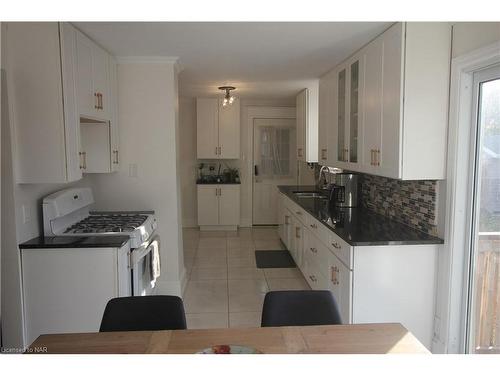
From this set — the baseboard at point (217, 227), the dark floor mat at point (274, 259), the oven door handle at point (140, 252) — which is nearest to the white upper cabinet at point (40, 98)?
the oven door handle at point (140, 252)

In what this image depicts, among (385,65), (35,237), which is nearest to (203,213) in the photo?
(35,237)

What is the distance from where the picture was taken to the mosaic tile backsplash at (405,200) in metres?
2.74

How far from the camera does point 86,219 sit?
11.4ft

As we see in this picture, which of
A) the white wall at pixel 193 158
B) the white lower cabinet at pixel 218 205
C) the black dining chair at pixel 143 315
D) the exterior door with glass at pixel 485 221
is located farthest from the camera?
the white wall at pixel 193 158

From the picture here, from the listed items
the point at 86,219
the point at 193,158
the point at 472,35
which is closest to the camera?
the point at 472,35

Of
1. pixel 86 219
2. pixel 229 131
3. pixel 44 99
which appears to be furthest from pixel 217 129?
pixel 44 99

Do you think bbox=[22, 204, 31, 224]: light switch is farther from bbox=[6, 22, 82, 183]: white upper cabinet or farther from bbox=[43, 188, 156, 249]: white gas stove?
bbox=[6, 22, 82, 183]: white upper cabinet

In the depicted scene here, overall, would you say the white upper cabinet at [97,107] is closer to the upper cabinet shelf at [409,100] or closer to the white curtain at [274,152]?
the upper cabinet shelf at [409,100]

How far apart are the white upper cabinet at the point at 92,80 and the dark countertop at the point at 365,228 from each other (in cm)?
208

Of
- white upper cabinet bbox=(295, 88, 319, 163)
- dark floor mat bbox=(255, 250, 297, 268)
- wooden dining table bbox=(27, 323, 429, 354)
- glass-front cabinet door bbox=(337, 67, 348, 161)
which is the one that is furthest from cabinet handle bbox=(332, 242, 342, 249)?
white upper cabinet bbox=(295, 88, 319, 163)

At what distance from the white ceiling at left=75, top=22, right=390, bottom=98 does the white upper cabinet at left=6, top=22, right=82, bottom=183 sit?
0.93 feet

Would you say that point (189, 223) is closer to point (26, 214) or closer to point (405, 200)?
point (26, 214)

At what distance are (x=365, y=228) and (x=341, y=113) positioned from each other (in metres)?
1.29

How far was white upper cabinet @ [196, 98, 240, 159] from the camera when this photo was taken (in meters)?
6.73
